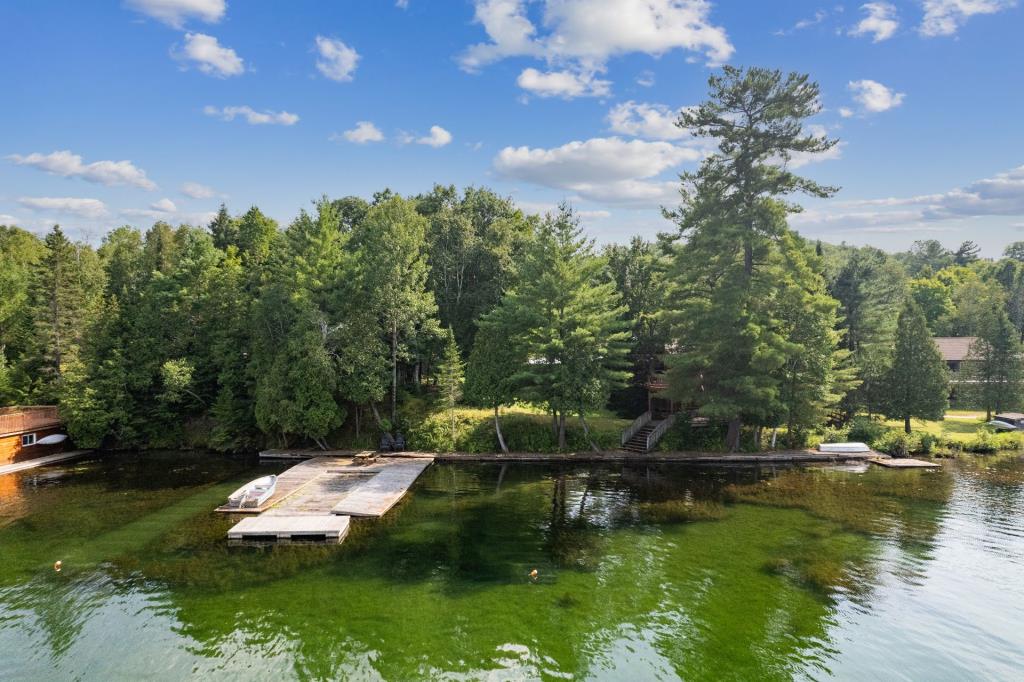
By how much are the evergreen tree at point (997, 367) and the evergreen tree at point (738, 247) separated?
23.0 meters

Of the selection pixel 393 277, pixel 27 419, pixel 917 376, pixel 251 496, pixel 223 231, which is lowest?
pixel 251 496

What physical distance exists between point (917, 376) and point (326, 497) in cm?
4212

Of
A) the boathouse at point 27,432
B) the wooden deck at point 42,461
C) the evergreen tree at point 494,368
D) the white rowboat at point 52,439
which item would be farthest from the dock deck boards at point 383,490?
the boathouse at point 27,432

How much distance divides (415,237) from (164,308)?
67.7 feet

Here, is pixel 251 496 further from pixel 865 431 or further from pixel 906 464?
pixel 865 431

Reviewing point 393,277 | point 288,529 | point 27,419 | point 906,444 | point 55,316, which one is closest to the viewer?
point 288,529

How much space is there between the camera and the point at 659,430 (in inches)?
1495

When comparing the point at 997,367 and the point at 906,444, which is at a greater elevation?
the point at 997,367

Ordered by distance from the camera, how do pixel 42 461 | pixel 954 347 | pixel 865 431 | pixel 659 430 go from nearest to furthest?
pixel 42 461 < pixel 659 430 < pixel 865 431 < pixel 954 347

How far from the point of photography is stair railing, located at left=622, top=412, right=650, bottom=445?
3797 cm

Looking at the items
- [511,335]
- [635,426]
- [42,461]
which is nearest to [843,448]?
[635,426]

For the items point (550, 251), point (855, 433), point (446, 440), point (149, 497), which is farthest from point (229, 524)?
point (855, 433)

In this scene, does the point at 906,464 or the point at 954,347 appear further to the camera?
the point at 954,347

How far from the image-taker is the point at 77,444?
36.9m
